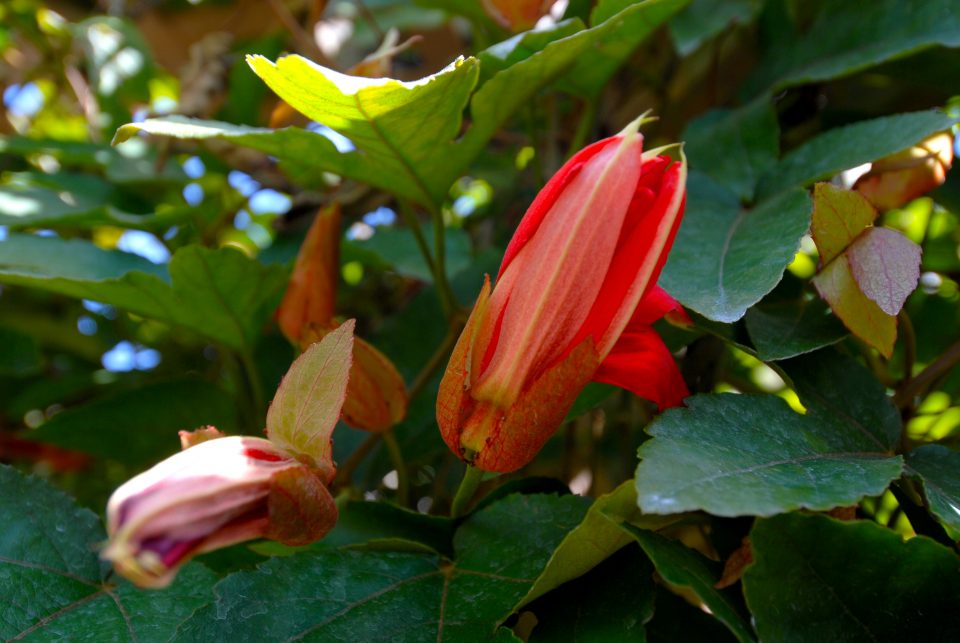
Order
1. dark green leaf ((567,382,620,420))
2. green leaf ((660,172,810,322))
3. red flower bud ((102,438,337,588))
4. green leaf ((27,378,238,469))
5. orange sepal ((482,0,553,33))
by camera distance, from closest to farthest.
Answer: red flower bud ((102,438,337,588)) < green leaf ((660,172,810,322)) < dark green leaf ((567,382,620,420)) < orange sepal ((482,0,553,33)) < green leaf ((27,378,238,469))

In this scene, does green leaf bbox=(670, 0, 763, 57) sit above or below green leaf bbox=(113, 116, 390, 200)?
below

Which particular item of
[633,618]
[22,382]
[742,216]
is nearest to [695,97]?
[742,216]

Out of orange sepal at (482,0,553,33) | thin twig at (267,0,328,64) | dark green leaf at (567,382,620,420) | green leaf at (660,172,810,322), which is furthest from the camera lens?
thin twig at (267,0,328,64)

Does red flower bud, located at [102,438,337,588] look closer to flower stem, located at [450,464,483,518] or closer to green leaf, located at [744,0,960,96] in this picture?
flower stem, located at [450,464,483,518]

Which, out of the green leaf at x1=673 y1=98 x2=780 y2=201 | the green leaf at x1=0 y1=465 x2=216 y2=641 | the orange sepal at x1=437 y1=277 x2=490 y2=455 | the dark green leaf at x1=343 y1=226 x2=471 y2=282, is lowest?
the dark green leaf at x1=343 y1=226 x2=471 y2=282

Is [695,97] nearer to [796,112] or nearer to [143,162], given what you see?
[796,112]

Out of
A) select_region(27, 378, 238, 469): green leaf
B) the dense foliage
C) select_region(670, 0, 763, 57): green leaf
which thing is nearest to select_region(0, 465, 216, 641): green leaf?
the dense foliage
